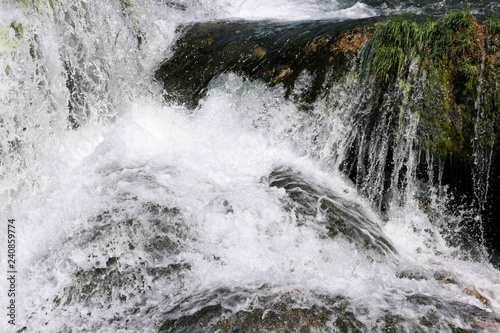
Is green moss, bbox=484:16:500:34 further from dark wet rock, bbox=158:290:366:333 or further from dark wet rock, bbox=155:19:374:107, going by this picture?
dark wet rock, bbox=158:290:366:333

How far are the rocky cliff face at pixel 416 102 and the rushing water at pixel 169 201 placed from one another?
0.12 m

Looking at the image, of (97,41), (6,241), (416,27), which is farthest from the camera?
(97,41)

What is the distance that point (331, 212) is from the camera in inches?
195

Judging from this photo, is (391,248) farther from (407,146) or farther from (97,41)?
(97,41)

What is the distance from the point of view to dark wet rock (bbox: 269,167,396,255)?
4.68 metres

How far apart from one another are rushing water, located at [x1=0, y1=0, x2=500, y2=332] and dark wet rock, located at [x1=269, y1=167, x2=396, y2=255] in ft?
0.07

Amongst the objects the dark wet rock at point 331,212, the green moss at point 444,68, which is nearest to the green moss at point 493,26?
the green moss at point 444,68

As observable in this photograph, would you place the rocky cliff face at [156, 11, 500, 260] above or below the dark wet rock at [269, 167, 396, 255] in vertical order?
above

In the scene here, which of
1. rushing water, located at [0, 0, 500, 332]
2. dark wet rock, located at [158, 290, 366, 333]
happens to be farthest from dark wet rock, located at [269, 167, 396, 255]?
dark wet rock, located at [158, 290, 366, 333]

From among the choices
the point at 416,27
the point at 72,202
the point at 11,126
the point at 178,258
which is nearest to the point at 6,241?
the point at 72,202

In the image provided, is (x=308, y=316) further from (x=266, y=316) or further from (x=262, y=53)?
(x=262, y=53)

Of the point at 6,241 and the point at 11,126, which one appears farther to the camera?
the point at 11,126

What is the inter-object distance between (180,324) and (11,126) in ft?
11.7

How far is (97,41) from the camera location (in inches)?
260
